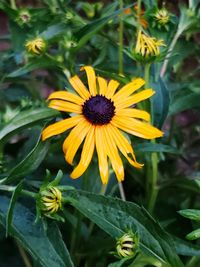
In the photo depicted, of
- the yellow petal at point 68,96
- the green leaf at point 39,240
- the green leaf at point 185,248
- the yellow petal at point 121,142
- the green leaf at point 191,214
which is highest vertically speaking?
the yellow petal at point 68,96

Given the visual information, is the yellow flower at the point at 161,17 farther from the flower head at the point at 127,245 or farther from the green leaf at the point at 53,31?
the flower head at the point at 127,245

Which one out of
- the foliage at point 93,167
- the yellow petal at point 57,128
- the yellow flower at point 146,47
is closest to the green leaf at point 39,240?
the foliage at point 93,167

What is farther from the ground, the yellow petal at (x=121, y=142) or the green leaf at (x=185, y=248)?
the yellow petal at (x=121, y=142)

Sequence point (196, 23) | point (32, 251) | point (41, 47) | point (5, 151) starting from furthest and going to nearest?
point (5, 151) < point (196, 23) < point (41, 47) < point (32, 251)

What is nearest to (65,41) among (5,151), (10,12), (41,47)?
(41,47)

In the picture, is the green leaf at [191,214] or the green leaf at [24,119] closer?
the green leaf at [191,214]

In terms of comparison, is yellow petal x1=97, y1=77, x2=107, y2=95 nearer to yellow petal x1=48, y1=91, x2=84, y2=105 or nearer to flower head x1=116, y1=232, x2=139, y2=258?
yellow petal x1=48, y1=91, x2=84, y2=105

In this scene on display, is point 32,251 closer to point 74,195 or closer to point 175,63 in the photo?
point 74,195
